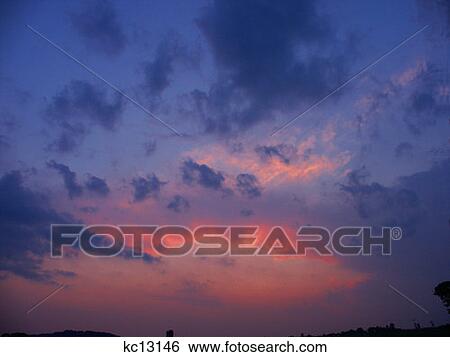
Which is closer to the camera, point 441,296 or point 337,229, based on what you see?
point 337,229

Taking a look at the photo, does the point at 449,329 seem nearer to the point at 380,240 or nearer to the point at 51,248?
the point at 380,240

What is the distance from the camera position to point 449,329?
22.8 metres

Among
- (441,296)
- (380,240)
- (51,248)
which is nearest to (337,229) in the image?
(380,240)

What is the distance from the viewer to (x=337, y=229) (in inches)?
686

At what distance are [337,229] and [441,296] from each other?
59.0ft

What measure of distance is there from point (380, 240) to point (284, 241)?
3.01m
